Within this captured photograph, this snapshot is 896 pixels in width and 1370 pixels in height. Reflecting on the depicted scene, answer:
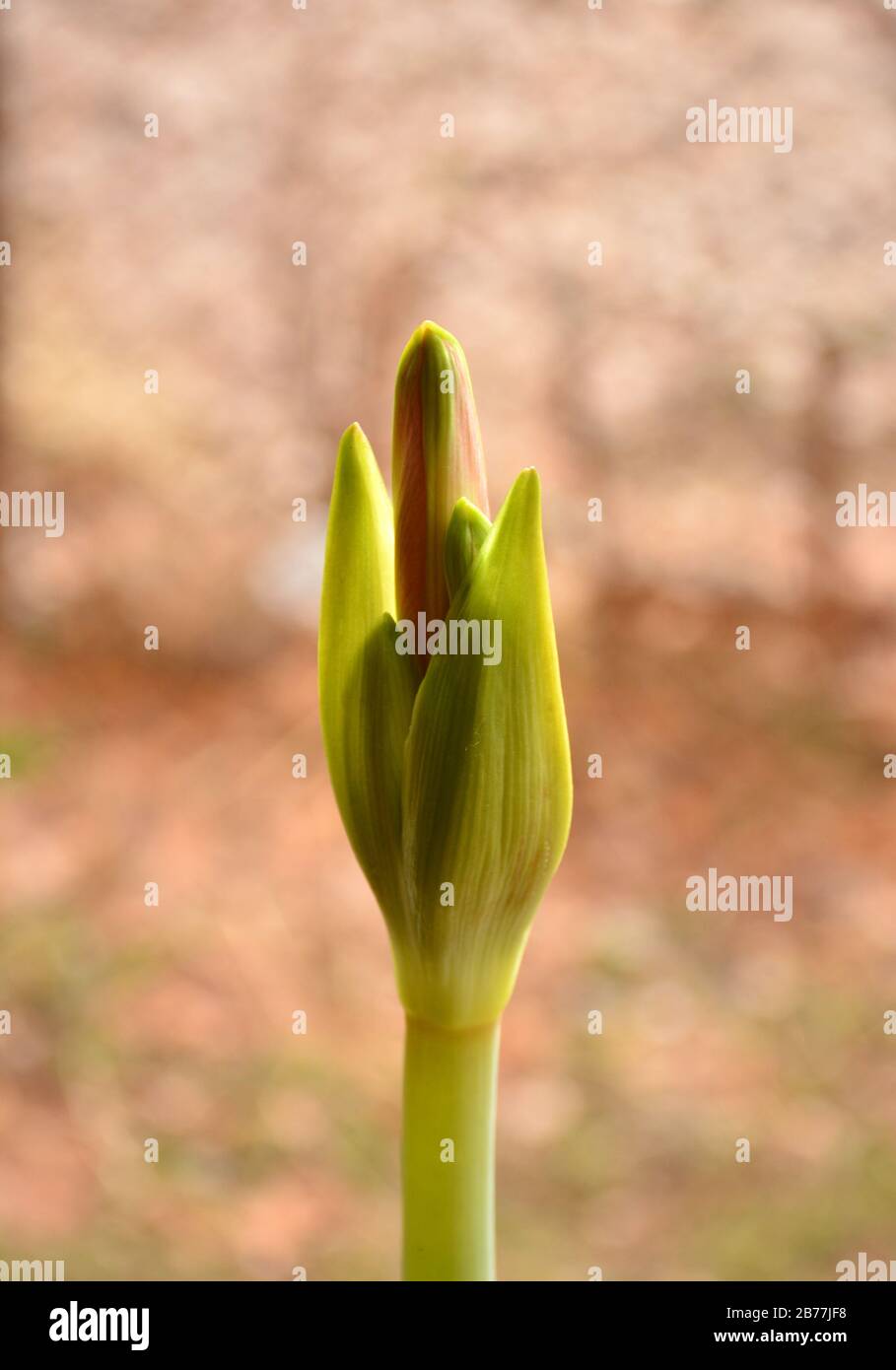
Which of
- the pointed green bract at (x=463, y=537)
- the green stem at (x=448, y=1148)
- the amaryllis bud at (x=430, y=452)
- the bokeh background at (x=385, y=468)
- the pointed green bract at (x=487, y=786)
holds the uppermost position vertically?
the bokeh background at (x=385, y=468)

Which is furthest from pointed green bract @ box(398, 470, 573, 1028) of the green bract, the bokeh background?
the bokeh background

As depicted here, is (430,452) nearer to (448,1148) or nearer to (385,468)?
(448,1148)

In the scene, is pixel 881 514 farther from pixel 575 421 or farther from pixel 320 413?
pixel 320 413

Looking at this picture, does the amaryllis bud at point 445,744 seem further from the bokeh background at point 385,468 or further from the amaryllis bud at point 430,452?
the bokeh background at point 385,468

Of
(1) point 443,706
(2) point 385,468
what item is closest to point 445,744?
(1) point 443,706

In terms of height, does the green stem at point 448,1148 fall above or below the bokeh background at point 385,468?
below

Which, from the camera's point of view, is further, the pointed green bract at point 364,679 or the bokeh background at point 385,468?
the bokeh background at point 385,468

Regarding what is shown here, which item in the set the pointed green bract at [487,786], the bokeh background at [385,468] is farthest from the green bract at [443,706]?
the bokeh background at [385,468]
